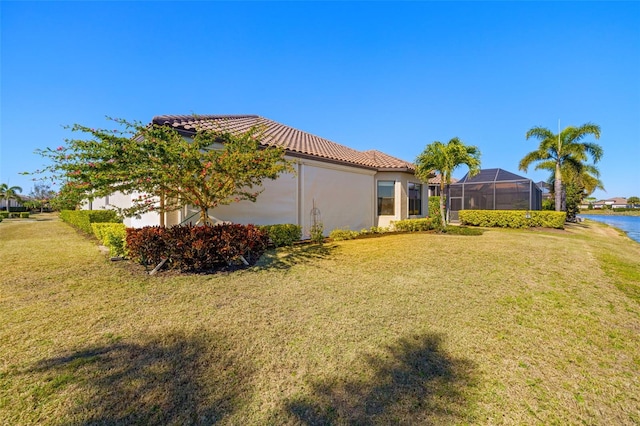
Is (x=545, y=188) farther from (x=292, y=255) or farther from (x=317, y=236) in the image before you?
(x=292, y=255)

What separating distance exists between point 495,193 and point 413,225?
12.5 metres

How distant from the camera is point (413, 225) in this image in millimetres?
14469

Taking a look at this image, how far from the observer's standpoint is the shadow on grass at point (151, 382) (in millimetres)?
2543

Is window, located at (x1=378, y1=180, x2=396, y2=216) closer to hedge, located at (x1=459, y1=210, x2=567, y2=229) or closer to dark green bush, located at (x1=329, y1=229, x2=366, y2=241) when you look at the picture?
dark green bush, located at (x1=329, y1=229, x2=366, y2=241)

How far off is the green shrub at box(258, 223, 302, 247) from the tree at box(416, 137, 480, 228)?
7905mm

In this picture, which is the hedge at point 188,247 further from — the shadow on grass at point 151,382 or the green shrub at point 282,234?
the shadow on grass at point 151,382

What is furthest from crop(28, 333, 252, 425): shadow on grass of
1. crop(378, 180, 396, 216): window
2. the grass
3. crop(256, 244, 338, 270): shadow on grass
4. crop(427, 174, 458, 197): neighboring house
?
crop(427, 174, 458, 197): neighboring house

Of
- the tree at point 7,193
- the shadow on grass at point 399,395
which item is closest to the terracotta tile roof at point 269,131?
the shadow on grass at point 399,395

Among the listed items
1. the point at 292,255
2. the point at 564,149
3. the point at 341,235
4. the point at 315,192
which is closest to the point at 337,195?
the point at 315,192

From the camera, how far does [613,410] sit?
2740mm

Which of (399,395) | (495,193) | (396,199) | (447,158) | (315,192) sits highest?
(447,158)

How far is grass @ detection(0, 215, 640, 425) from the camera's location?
2672mm

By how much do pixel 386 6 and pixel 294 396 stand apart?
13.9 metres

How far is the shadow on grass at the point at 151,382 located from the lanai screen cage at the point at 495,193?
22.9 metres
